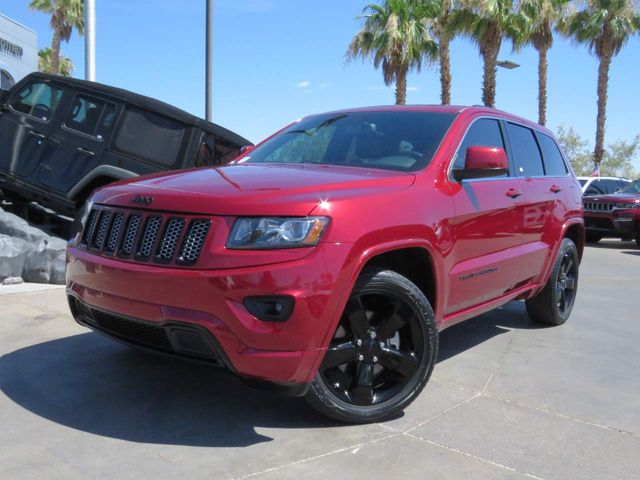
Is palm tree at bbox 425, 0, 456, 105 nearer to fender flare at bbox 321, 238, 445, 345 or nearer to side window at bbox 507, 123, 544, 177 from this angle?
side window at bbox 507, 123, 544, 177

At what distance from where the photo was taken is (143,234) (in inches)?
127

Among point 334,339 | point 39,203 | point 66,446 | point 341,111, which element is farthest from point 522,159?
point 39,203

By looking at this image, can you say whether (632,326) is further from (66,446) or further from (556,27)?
(556,27)

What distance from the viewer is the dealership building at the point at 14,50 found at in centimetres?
1276

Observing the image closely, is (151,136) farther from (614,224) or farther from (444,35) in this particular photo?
(444,35)

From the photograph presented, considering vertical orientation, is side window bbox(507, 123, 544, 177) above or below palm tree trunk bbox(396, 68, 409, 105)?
below

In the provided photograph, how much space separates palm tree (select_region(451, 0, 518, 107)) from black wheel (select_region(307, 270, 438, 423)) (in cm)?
2039

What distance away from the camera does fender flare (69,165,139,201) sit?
7.60m

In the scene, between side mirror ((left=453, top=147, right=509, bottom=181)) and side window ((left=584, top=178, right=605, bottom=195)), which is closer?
side mirror ((left=453, top=147, right=509, bottom=181))

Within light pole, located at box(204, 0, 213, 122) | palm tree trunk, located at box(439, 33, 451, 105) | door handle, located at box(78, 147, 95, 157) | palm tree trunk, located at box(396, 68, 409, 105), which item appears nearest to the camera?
door handle, located at box(78, 147, 95, 157)

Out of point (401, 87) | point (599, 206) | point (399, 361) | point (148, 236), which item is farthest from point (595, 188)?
point (148, 236)

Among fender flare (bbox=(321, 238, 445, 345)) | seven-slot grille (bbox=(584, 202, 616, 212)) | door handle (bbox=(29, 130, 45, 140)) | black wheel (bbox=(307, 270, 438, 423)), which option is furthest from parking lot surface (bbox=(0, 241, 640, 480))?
seven-slot grille (bbox=(584, 202, 616, 212))

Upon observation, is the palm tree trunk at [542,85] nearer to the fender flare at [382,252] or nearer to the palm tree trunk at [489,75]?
the palm tree trunk at [489,75]

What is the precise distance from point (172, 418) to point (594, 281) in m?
7.18
